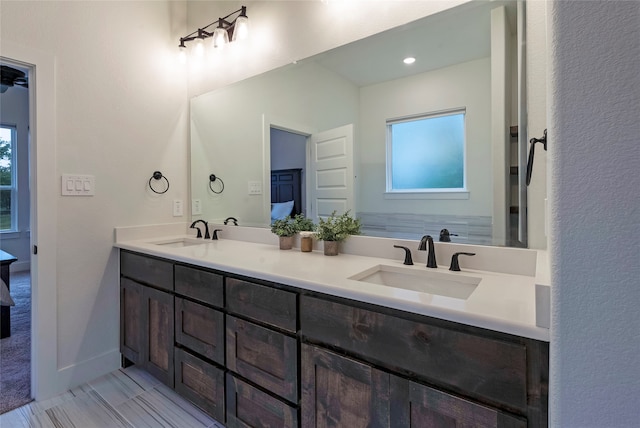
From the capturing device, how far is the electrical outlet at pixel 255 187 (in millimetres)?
2236

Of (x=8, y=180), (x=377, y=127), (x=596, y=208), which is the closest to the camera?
(x=596, y=208)

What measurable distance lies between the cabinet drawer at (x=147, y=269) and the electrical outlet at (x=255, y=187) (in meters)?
0.74

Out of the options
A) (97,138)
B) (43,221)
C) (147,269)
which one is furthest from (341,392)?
(97,138)

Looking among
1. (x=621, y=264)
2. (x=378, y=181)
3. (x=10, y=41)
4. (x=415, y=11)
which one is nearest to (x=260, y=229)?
(x=378, y=181)

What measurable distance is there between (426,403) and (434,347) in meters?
0.16

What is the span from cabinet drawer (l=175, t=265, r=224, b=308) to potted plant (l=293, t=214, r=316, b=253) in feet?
1.61

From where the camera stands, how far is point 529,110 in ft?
4.14

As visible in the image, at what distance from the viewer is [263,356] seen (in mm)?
1310

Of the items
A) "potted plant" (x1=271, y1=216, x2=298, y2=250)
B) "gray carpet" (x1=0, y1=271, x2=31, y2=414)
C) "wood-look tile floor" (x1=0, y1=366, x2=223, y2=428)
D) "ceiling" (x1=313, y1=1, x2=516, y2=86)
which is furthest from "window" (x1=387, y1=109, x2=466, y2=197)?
"gray carpet" (x1=0, y1=271, x2=31, y2=414)

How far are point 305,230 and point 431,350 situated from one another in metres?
1.08

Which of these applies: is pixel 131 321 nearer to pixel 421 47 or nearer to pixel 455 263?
pixel 455 263

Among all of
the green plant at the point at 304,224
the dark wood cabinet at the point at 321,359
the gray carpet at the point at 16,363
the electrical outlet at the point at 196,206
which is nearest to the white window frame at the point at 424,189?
the green plant at the point at 304,224

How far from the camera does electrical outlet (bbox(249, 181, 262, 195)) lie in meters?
2.24

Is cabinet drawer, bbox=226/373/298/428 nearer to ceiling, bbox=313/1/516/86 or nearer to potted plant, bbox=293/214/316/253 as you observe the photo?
potted plant, bbox=293/214/316/253
